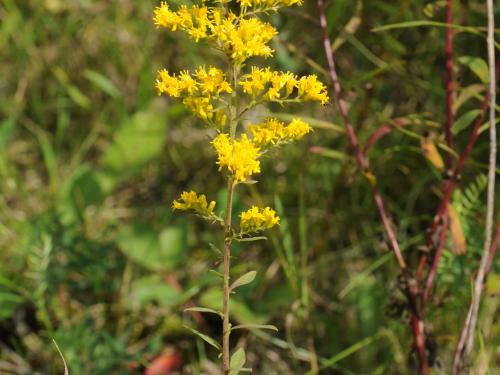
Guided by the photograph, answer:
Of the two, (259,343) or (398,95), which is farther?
(398,95)

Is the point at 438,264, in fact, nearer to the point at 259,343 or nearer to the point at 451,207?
the point at 451,207

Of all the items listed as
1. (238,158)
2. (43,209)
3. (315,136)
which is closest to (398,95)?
(315,136)

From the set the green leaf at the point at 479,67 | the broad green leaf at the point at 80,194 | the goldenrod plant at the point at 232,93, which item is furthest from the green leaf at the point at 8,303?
the green leaf at the point at 479,67

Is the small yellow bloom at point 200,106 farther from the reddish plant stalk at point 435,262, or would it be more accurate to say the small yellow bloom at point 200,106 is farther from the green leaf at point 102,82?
the green leaf at point 102,82

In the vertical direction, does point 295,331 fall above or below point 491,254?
below

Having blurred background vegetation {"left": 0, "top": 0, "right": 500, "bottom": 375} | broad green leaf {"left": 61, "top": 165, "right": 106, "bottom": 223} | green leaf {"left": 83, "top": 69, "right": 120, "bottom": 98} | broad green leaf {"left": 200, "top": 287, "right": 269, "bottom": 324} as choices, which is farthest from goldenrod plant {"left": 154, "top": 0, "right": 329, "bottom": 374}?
green leaf {"left": 83, "top": 69, "right": 120, "bottom": 98}

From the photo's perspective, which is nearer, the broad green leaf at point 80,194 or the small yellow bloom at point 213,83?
the small yellow bloom at point 213,83

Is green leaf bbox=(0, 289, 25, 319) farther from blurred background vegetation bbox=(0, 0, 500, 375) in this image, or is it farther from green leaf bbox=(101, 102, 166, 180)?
green leaf bbox=(101, 102, 166, 180)

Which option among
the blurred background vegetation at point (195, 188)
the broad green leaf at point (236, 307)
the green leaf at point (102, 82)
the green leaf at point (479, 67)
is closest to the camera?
the green leaf at point (479, 67)
